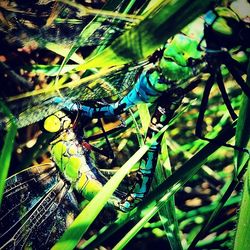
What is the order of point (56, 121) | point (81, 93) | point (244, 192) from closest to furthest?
1. point (244, 192)
2. point (81, 93)
3. point (56, 121)

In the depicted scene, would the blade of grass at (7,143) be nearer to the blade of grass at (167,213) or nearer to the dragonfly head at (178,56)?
the dragonfly head at (178,56)

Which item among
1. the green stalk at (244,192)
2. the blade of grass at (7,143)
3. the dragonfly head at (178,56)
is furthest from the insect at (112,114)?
the blade of grass at (7,143)

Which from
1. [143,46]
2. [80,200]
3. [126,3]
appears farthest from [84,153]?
[143,46]

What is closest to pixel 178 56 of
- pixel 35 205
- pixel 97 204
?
pixel 97 204

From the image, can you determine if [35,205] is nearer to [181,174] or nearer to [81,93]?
[81,93]

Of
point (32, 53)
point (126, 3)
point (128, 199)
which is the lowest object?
point (128, 199)

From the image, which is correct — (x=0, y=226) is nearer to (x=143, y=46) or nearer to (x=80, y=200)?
(x=80, y=200)

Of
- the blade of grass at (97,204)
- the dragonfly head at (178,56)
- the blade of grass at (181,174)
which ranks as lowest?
the blade of grass at (181,174)

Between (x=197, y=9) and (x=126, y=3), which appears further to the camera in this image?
(x=126, y=3)
